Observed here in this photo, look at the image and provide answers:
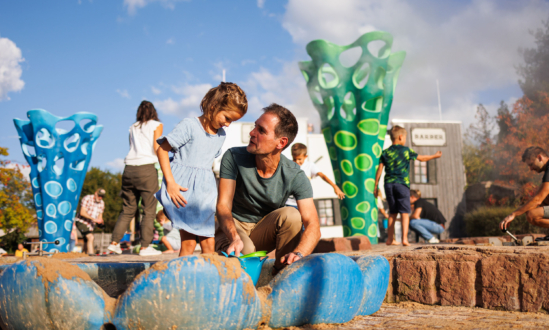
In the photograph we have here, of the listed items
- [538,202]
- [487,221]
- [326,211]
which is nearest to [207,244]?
[538,202]

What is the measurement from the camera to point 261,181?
2.59 m

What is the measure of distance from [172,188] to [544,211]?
351cm

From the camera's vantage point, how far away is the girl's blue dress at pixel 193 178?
106 inches

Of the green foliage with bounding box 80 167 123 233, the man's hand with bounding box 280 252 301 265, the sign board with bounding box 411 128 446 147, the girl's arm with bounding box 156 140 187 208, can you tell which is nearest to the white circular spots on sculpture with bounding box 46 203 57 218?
the girl's arm with bounding box 156 140 187 208

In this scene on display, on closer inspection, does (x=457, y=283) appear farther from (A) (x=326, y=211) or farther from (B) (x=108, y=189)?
(B) (x=108, y=189)

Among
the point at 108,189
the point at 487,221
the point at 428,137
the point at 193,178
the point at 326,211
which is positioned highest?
the point at 428,137

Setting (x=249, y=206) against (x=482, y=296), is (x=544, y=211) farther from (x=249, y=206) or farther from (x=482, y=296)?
(x=249, y=206)

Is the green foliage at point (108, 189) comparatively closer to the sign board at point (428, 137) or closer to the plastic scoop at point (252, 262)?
the sign board at point (428, 137)

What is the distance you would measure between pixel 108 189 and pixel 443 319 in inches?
1141

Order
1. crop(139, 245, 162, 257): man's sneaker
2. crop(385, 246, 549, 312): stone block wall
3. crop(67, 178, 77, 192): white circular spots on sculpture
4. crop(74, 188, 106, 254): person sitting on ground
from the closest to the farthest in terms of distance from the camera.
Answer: crop(385, 246, 549, 312): stone block wall
crop(139, 245, 162, 257): man's sneaker
crop(74, 188, 106, 254): person sitting on ground
crop(67, 178, 77, 192): white circular spots on sculpture

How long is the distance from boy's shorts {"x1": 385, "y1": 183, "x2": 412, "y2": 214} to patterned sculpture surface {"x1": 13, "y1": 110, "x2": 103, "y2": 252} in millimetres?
5467

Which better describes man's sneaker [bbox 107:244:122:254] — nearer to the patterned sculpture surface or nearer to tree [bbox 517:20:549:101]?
the patterned sculpture surface

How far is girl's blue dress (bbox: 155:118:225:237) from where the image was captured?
271 cm

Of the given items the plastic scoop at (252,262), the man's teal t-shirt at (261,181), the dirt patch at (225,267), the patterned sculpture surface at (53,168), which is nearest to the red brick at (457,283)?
the man's teal t-shirt at (261,181)
